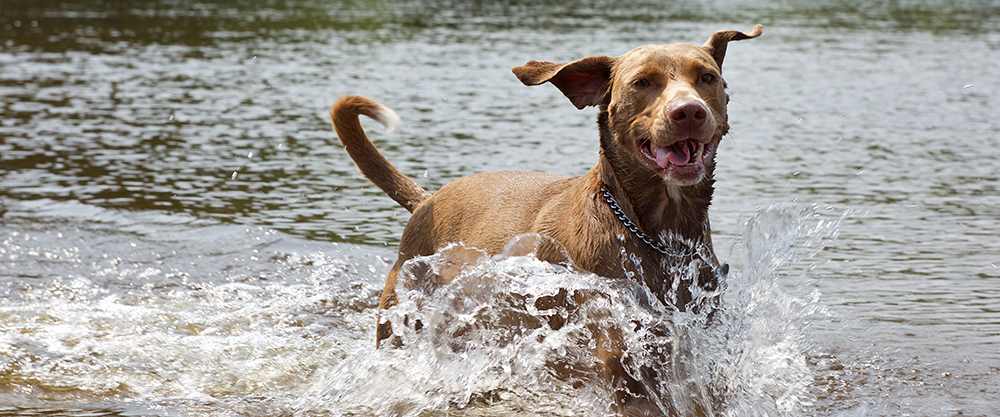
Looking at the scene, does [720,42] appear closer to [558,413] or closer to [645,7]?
[558,413]

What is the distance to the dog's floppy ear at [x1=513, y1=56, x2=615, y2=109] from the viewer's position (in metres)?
4.39

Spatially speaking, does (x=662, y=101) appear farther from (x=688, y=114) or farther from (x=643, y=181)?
(x=643, y=181)

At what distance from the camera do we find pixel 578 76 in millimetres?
4492

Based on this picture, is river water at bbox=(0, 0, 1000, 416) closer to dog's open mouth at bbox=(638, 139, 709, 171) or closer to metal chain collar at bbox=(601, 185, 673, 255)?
metal chain collar at bbox=(601, 185, 673, 255)

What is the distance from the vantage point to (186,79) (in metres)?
15.8

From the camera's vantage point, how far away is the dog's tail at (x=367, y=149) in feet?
17.0

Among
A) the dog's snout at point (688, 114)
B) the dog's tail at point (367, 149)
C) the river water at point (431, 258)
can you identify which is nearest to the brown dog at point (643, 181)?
the dog's snout at point (688, 114)

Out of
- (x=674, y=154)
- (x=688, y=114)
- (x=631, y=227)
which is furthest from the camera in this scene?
(x=631, y=227)

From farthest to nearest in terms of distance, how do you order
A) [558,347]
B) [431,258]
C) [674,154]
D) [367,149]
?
[367,149] < [431,258] < [558,347] < [674,154]

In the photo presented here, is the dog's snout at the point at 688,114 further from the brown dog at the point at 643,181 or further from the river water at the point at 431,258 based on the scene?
the river water at the point at 431,258

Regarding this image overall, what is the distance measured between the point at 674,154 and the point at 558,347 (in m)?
1.08

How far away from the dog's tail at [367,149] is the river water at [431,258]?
0.77m

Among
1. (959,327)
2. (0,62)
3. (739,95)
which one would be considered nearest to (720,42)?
(959,327)

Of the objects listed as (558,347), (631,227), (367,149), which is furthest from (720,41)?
(367,149)
